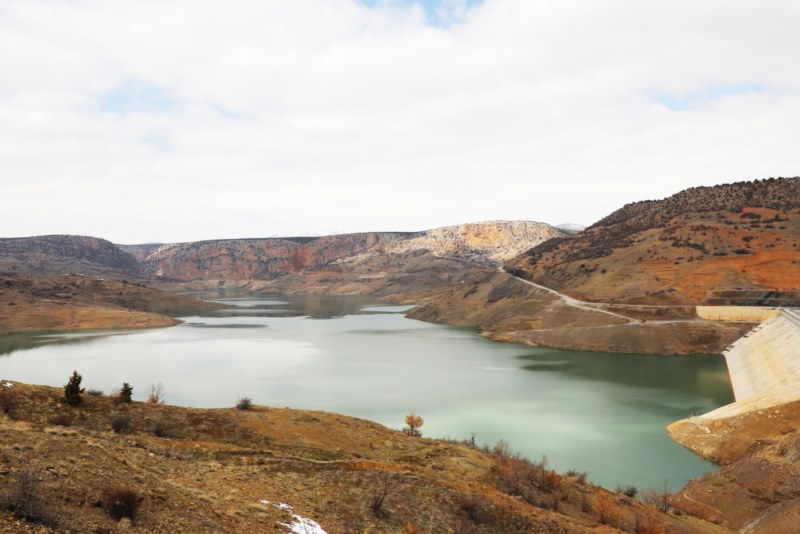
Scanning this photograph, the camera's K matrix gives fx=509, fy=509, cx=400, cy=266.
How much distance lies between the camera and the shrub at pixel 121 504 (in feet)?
29.1

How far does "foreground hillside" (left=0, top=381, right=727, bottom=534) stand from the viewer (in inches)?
370

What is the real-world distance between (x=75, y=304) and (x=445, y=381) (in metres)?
88.5

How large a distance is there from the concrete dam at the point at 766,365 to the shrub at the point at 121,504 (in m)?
33.4

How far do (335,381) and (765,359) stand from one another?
40.1 metres

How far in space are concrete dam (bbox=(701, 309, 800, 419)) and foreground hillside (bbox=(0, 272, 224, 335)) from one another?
94182mm

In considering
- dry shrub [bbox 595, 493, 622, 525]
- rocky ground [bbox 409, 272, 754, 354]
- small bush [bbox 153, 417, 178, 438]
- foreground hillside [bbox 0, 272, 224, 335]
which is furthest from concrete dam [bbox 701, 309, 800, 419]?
foreground hillside [bbox 0, 272, 224, 335]

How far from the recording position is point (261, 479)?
1325cm

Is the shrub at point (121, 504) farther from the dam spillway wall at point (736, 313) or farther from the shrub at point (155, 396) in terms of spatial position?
the dam spillway wall at point (736, 313)

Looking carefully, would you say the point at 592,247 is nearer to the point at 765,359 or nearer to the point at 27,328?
the point at 765,359

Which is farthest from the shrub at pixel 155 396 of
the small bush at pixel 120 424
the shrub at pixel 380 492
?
the shrub at pixel 380 492

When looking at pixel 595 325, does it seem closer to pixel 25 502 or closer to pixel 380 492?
pixel 380 492

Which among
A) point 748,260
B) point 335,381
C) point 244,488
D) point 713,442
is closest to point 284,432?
point 244,488

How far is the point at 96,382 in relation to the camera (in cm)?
4709

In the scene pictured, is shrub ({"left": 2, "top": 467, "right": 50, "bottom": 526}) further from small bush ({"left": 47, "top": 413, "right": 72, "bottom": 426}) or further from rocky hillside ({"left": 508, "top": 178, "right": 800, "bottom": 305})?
rocky hillside ({"left": 508, "top": 178, "right": 800, "bottom": 305})
